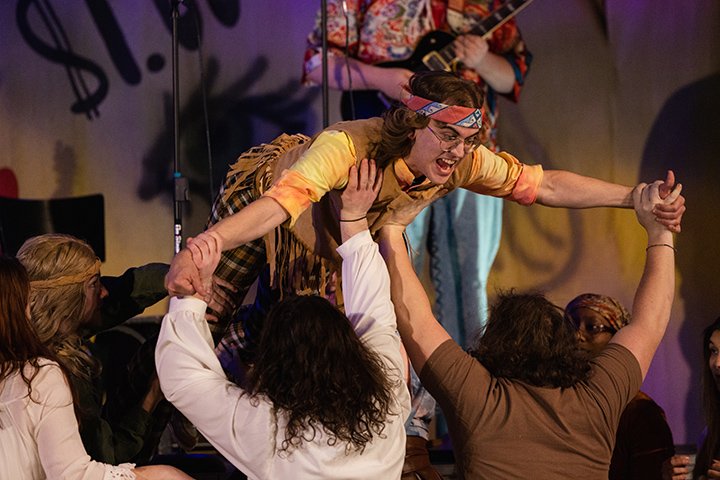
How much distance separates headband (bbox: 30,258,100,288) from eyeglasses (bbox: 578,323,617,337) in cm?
182

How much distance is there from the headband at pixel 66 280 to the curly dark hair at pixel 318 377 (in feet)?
2.49

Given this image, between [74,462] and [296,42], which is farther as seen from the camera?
[296,42]

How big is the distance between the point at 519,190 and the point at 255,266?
0.92 meters

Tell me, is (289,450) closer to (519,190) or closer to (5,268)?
→ (5,268)

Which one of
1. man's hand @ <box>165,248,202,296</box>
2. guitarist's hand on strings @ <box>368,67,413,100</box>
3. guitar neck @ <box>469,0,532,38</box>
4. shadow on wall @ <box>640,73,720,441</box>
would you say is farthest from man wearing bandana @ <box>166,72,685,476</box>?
shadow on wall @ <box>640,73,720,441</box>

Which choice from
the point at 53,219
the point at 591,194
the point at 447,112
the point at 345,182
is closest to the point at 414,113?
the point at 447,112

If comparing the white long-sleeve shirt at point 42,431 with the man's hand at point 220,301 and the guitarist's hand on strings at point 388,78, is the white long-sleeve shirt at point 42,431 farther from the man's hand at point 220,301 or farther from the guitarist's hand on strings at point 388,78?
the guitarist's hand on strings at point 388,78

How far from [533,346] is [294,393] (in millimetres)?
665

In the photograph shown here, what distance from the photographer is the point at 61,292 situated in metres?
2.55

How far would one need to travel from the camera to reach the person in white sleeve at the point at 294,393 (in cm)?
196

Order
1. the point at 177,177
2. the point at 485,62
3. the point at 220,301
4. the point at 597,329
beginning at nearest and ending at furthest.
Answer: the point at 220,301 → the point at 597,329 → the point at 177,177 → the point at 485,62

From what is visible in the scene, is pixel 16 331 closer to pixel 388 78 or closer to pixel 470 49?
pixel 388 78

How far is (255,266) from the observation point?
3.20 m

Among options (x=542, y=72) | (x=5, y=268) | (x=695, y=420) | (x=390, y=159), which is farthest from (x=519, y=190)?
(x=695, y=420)
